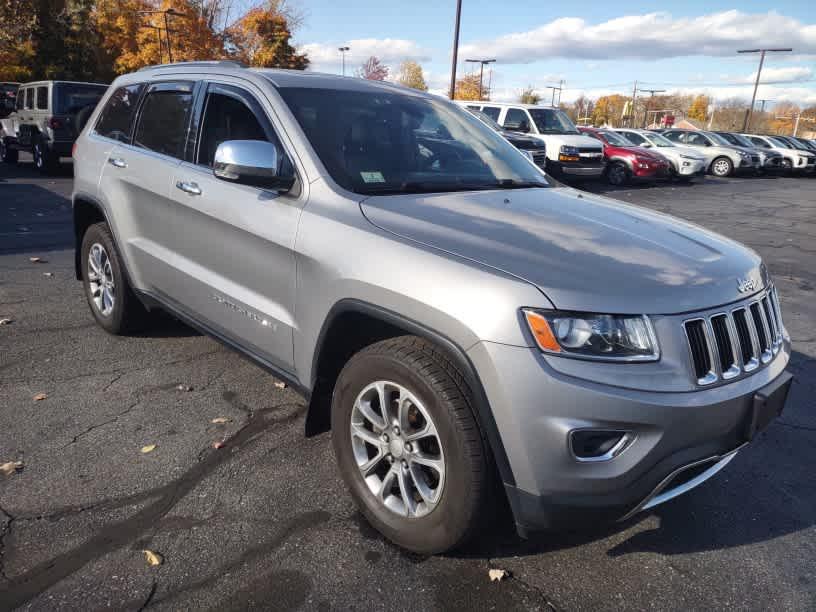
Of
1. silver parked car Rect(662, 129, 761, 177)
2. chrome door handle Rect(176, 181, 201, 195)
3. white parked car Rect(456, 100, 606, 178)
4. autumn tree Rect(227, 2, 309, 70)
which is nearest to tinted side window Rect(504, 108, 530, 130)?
white parked car Rect(456, 100, 606, 178)

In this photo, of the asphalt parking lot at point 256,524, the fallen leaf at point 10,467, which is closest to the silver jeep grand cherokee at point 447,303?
the asphalt parking lot at point 256,524

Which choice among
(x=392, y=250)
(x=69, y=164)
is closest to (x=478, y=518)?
(x=392, y=250)

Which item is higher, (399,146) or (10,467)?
(399,146)

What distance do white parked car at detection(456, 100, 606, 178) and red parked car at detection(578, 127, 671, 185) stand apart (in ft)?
9.09

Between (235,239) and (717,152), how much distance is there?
26455 mm

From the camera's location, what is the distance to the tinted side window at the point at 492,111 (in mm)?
16688

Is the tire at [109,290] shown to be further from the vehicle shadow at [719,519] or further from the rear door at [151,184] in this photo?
the vehicle shadow at [719,519]

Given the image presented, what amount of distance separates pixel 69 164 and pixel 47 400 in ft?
49.9

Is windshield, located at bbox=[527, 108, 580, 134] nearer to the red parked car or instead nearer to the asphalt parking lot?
the red parked car

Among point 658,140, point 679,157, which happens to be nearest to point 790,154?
point 658,140

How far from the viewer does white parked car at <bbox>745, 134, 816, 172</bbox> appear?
2836cm

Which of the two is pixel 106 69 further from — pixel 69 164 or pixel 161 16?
pixel 69 164

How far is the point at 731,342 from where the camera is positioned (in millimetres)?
2305

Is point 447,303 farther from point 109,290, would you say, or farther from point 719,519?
point 109,290
